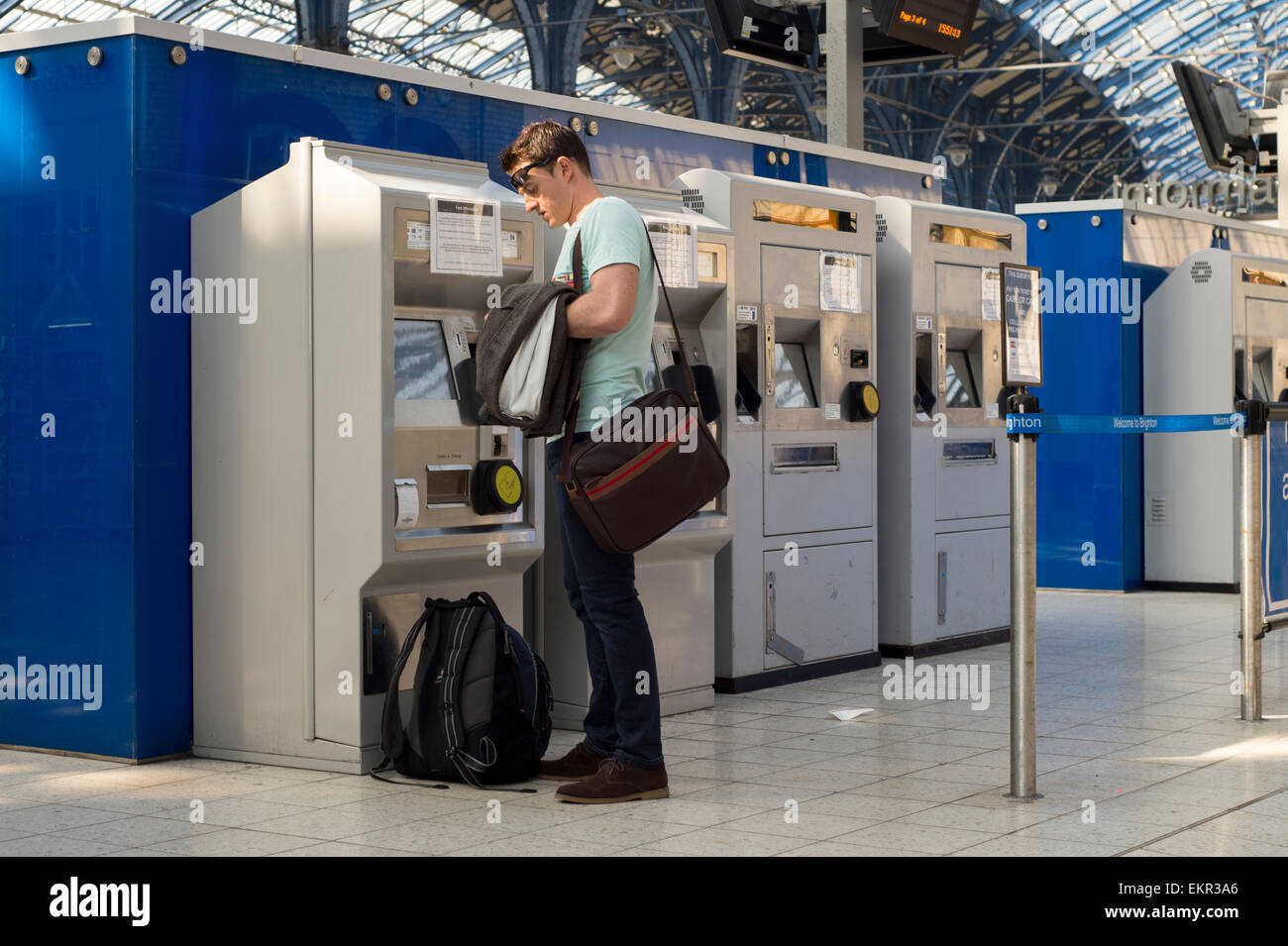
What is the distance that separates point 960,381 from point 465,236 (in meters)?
3.28

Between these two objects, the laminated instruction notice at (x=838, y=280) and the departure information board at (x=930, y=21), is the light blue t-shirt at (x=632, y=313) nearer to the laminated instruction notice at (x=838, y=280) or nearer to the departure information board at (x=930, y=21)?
the laminated instruction notice at (x=838, y=280)

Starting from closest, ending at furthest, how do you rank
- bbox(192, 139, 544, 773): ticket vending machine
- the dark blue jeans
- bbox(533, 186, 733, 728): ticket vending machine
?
the dark blue jeans → bbox(192, 139, 544, 773): ticket vending machine → bbox(533, 186, 733, 728): ticket vending machine

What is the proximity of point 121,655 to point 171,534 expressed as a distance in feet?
1.26

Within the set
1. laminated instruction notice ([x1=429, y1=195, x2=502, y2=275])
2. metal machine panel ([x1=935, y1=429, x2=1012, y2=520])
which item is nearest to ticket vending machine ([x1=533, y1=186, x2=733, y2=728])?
laminated instruction notice ([x1=429, y1=195, x2=502, y2=275])

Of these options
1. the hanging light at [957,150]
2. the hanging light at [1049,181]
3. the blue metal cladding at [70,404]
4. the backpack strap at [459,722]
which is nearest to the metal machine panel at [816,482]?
the backpack strap at [459,722]

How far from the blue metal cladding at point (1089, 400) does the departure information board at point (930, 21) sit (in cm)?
187

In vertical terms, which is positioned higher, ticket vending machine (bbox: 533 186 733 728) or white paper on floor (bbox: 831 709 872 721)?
ticket vending machine (bbox: 533 186 733 728)

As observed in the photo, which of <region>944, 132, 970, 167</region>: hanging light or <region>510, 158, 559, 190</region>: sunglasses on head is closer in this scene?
<region>510, 158, 559, 190</region>: sunglasses on head

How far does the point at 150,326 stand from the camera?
466cm

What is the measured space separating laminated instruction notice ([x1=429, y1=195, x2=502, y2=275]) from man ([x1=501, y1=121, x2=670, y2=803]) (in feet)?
1.47

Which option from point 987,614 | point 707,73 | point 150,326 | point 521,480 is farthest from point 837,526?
point 707,73

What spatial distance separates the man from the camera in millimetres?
3752

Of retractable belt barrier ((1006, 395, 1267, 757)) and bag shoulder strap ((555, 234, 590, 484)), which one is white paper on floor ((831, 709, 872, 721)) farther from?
bag shoulder strap ((555, 234, 590, 484))

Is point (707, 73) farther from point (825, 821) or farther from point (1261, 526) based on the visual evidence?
point (825, 821)
